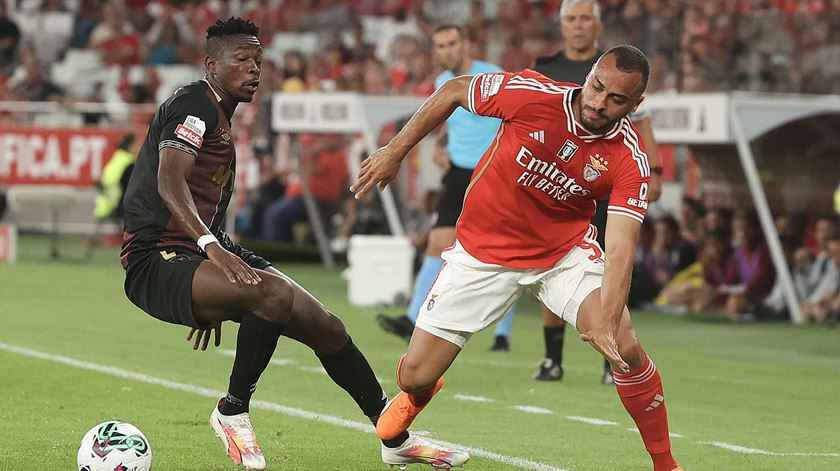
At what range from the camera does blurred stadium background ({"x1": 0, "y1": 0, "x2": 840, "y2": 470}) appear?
11.1m

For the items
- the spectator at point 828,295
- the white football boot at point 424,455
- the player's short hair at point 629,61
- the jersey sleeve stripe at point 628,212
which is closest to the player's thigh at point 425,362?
the white football boot at point 424,455

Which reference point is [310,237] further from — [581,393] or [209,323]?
[209,323]

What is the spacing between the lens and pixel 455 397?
8.95 metres

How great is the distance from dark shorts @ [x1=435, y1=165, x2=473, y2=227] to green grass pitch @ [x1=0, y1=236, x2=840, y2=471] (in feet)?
3.33

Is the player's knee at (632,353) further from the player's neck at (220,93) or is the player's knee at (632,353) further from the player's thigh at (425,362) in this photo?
the player's neck at (220,93)

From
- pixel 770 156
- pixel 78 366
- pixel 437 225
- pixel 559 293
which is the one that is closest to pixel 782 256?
pixel 770 156

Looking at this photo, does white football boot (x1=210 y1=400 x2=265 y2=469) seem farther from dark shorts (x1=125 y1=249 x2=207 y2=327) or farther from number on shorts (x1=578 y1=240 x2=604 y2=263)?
number on shorts (x1=578 y1=240 x2=604 y2=263)

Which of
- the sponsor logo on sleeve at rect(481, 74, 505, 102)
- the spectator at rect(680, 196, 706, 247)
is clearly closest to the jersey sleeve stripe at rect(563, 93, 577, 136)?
the sponsor logo on sleeve at rect(481, 74, 505, 102)

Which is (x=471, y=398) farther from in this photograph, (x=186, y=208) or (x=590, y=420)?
(x=186, y=208)

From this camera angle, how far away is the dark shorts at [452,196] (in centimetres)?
1066

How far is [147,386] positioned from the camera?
29.3 feet

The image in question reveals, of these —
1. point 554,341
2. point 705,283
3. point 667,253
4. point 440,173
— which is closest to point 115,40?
point 440,173

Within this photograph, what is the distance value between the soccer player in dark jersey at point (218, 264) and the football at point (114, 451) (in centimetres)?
53

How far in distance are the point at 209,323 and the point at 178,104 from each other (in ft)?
3.05
